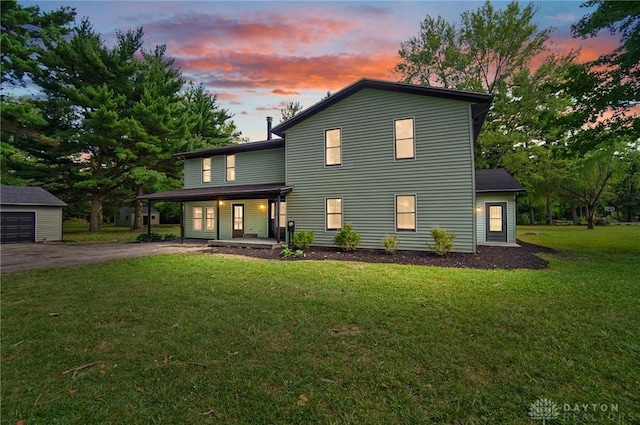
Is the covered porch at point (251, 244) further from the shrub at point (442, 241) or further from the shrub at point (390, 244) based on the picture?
the shrub at point (442, 241)

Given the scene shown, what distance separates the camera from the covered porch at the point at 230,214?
1352cm

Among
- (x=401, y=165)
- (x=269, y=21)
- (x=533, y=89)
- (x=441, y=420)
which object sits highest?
(x=533, y=89)

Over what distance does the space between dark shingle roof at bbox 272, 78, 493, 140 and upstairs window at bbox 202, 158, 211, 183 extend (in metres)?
5.53

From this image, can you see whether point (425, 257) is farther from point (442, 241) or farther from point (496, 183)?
point (496, 183)

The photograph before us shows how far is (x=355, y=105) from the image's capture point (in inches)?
466

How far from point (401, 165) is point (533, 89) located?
18346 millimetres

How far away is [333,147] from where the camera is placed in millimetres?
12227

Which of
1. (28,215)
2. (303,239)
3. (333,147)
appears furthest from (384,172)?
(28,215)

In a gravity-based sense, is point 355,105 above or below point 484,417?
above

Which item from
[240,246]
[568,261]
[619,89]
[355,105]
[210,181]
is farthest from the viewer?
[210,181]

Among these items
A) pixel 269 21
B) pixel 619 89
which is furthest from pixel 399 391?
pixel 619 89

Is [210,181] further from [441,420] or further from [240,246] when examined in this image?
[441,420]

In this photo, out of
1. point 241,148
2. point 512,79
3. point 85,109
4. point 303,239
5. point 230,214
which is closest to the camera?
point 303,239

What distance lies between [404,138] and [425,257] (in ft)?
15.1
